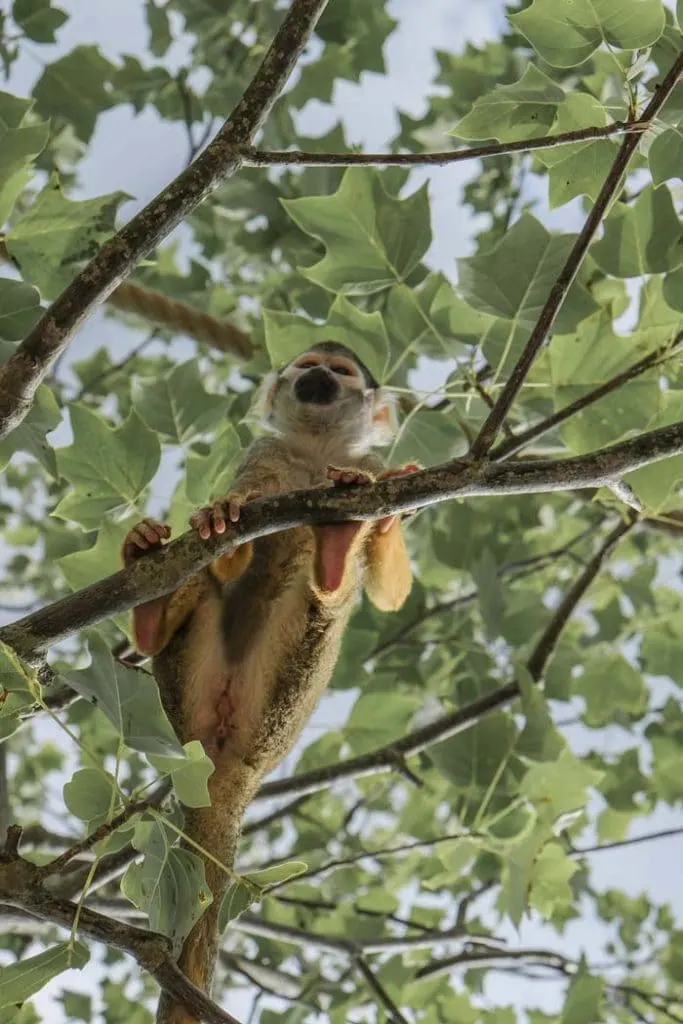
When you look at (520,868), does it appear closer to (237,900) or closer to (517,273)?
(237,900)

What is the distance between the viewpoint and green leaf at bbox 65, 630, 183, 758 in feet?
3.55

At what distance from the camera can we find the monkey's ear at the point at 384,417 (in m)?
2.55

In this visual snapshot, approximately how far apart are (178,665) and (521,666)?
0.70 metres

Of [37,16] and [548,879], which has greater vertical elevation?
[37,16]

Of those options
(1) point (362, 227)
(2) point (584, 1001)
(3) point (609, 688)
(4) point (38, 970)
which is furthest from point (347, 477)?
(3) point (609, 688)

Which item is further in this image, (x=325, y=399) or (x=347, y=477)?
(x=325, y=399)

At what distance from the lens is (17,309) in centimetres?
144

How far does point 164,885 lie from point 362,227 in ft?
3.50

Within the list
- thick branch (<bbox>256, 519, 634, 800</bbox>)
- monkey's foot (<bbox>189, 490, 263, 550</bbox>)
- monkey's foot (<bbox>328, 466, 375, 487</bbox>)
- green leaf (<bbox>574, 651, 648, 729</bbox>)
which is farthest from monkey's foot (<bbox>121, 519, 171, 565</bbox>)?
green leaf (<bbox>574, 651, 648, 729</bbox>)

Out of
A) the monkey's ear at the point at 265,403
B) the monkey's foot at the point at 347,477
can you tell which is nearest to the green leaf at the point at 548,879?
the monkey's foot at the point at 347,477

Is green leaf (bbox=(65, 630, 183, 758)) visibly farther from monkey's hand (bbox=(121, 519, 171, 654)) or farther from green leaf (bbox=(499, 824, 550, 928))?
green leaf (bbox=(499, 824, 550, 928))

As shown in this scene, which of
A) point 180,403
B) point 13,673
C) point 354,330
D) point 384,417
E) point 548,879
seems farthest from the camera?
point 384,417

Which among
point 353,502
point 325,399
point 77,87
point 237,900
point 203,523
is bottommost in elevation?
point 237,900

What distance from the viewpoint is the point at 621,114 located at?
62.9 inches
